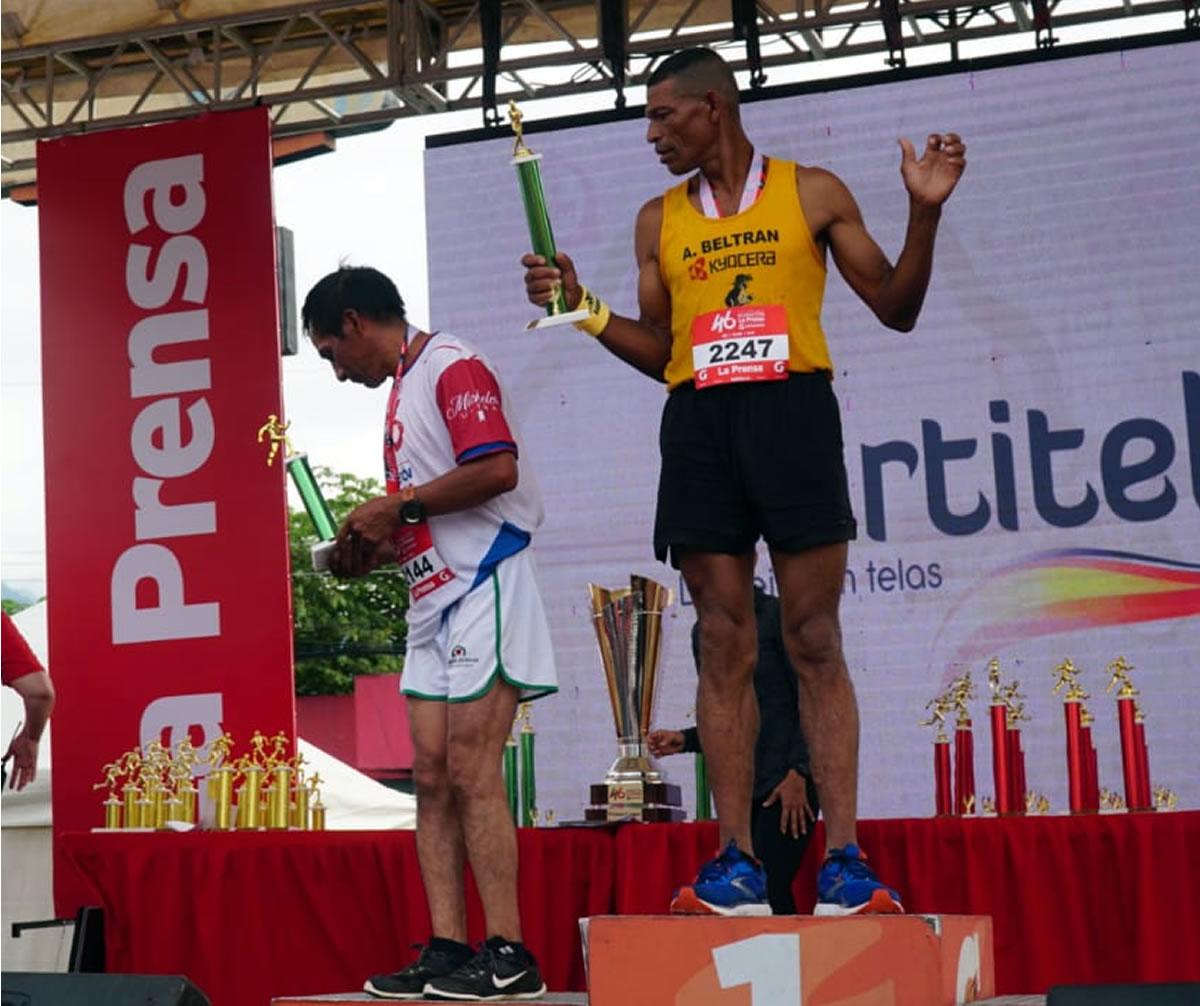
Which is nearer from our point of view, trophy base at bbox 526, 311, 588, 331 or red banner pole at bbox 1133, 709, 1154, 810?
trophy base at bbox 526, 311, 588, 331

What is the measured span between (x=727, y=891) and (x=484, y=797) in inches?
21.0

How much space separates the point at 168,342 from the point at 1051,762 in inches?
148

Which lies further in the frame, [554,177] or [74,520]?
[74,520]

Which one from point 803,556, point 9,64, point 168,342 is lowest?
point 803,556

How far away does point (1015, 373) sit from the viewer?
20.3 ft

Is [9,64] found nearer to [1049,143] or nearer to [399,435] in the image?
[1049,143]

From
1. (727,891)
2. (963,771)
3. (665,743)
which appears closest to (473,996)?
(727,891)

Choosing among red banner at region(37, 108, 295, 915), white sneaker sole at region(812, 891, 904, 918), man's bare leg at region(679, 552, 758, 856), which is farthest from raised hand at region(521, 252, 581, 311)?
red banner at region(37, 108, 295, 915)

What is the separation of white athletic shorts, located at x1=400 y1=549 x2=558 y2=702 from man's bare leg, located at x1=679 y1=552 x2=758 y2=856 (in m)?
0.33

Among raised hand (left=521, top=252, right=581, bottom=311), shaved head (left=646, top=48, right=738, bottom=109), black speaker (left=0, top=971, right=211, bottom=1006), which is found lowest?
black speaker (left=0, top=971, right=211, bottom=1006)

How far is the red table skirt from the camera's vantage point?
373 centimetres

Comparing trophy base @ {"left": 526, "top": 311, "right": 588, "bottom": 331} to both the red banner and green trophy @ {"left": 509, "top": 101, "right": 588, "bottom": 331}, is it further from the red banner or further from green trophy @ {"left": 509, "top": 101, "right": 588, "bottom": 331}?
the red banner

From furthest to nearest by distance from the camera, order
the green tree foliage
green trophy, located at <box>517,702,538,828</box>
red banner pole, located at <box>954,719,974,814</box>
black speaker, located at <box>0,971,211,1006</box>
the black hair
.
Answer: the green tree foliage
green trophy, located at <box>517,702,538,828</box>
red banner pole, located at <box>954,719,974,814</box>
the black hair
black speaker, located at <box>0,971,211,1006</box>

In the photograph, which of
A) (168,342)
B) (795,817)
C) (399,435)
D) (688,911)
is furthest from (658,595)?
(168,342)
